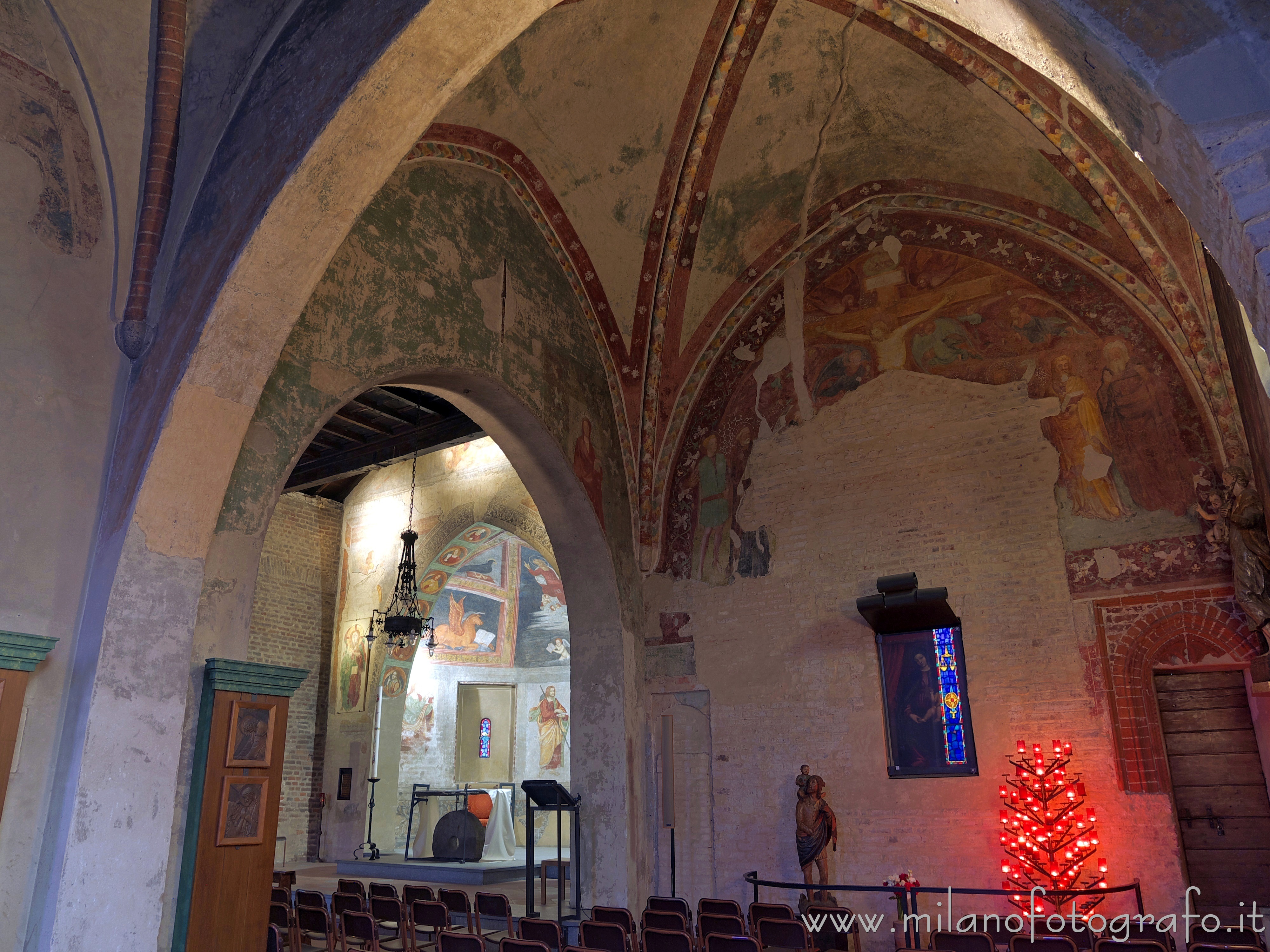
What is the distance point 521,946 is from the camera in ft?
16.6

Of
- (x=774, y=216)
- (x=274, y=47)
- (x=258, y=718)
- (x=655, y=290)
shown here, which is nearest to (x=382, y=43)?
(x=274, y=47)

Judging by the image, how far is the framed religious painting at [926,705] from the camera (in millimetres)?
8719

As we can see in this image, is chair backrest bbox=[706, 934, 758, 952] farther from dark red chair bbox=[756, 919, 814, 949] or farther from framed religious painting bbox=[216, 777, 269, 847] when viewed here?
framed religious painting bbox=[216, 777, 269, 847]

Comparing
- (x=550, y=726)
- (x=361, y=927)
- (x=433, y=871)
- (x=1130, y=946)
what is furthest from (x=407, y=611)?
(x=1130, y=946)

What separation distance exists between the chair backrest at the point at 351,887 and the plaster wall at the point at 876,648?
3.43 metres

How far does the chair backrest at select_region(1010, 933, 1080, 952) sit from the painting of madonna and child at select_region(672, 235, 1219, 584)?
15.4 ft

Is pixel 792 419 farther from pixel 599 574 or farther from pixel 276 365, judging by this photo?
pixel 276 365

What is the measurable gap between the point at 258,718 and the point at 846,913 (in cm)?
450

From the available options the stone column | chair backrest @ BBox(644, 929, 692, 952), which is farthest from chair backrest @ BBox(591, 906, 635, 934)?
the stone column

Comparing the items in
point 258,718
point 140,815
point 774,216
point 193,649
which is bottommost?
point 140,815

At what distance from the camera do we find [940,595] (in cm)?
842

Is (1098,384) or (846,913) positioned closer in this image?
(846,913)

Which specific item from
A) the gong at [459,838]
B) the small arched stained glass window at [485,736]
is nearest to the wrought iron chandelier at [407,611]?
the gong at [459,838]

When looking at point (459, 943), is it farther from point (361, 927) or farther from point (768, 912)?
point (768, 912)
